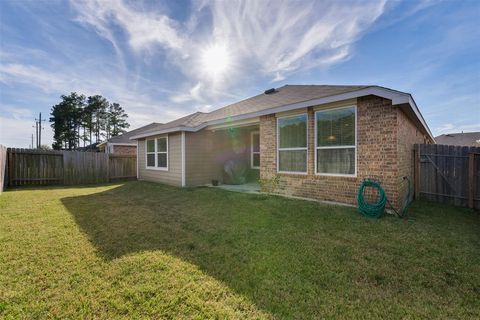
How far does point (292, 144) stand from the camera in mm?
7090

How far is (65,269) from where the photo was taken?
2.81 metres

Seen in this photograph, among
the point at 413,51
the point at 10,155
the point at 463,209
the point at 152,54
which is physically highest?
the point at 152,54

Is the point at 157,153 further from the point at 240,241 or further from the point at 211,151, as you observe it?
the point at 240,241

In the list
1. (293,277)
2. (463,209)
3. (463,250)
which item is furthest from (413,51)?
(293,277)

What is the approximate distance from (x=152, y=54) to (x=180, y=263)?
9848 mm

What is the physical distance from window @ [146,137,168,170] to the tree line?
28.9 meters

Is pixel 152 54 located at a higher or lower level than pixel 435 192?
higher

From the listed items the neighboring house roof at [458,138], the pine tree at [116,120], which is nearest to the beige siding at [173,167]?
the pine tree at [116,120]

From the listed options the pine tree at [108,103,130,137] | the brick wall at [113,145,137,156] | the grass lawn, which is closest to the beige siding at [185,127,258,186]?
the grass lawn

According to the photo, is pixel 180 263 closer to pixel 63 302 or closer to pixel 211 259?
pixel 211 259

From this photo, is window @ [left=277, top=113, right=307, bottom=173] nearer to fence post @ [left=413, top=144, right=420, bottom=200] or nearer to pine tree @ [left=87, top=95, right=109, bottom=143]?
fence post @ [left=413, top=144, right=420, bottom=200]

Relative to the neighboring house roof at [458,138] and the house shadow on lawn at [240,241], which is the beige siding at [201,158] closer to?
the house shadow on lawn at [240,241]

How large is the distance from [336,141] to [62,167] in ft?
44.9

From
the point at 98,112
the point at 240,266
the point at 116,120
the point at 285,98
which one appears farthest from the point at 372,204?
the point at 116,120
